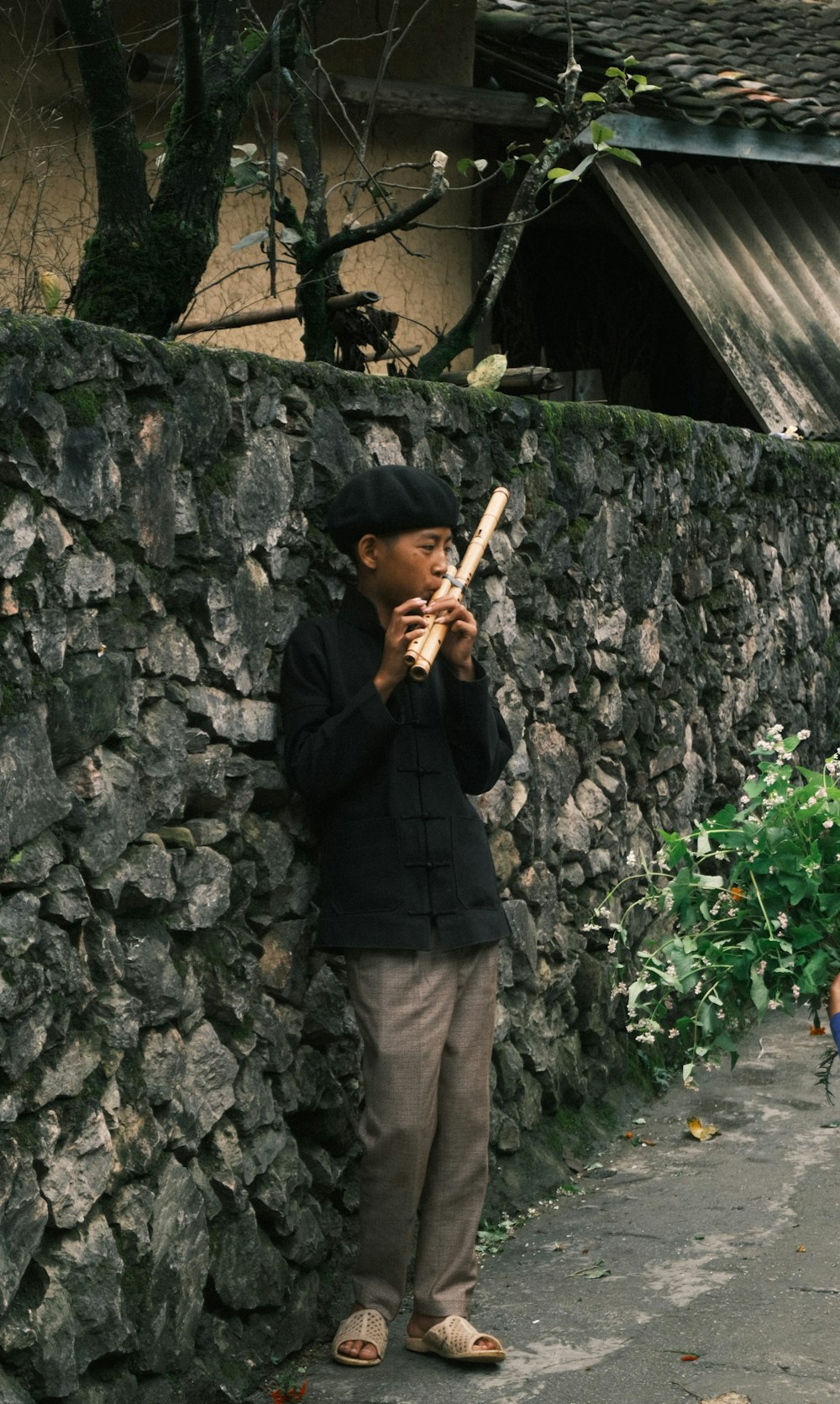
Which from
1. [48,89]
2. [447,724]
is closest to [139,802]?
[447,724]

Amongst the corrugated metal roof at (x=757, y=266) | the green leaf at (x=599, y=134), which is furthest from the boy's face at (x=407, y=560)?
the corrugated metal roof at (x=757, y=266)

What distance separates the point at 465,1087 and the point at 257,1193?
0.54 metres

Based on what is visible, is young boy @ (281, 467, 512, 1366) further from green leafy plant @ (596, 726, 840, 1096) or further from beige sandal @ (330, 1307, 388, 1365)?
green leafy plant @ (596, 726, 840, 1096)

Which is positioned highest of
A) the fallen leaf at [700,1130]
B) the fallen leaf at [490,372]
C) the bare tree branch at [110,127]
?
the bare tree branch at [110,127]

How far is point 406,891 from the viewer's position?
12.5 ft

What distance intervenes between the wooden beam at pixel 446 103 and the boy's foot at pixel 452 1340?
6.08 m

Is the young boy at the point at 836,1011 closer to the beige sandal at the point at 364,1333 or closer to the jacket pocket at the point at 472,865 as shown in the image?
the jacket pocket at the point at 472,865

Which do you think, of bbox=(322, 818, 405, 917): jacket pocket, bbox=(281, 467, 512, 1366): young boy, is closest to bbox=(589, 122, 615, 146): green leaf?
bbox=(281, 467, 512, 1366): young boy

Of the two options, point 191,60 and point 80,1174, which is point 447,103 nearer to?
point 191,60

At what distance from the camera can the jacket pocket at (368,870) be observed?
380 cm

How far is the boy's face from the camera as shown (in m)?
3.87

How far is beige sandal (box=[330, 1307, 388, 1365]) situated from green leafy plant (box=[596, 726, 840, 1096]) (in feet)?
2.95

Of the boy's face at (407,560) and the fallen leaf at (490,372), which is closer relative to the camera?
the boy's face at (407,560)

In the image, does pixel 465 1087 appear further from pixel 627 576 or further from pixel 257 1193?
pixel 627 576
